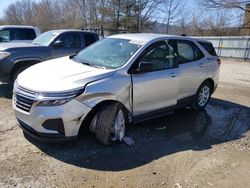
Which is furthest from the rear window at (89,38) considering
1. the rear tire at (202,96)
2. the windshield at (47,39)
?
the rear tire at (202,96)

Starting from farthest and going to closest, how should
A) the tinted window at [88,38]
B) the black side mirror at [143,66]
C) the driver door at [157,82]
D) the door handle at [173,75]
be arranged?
the tinted window at [88,38]
the door handle at [173,75]
the driver door at [157,82]
the black side mirror at [143,66]

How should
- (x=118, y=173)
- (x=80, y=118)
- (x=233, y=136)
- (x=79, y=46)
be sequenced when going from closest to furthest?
(x=118, y=173)
(x=80, y=118)
(x=233, y=136)
(x=79, y=46)

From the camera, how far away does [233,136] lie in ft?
17.8

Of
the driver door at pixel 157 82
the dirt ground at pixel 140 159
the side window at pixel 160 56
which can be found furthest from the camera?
the side window at pixel 160 56

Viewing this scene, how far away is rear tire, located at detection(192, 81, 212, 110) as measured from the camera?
6509 mm

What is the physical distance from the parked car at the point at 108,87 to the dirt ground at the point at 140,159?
0.31 meters

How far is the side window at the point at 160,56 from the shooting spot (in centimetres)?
501

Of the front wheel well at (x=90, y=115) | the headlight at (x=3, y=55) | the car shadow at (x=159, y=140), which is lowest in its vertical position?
the car shadow at (x=159, y=140)

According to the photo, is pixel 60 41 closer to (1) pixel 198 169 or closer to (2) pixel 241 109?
(2) pixel 241 109

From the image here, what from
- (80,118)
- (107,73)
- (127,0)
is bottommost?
(80,118)

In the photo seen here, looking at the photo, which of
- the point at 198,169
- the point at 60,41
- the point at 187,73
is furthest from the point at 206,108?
the point at 60,41

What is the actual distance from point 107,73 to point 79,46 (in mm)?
4976

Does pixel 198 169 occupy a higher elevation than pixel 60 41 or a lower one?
lower

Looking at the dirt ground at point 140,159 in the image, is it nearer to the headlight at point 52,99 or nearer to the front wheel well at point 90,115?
the front wheel well at point 90,115
